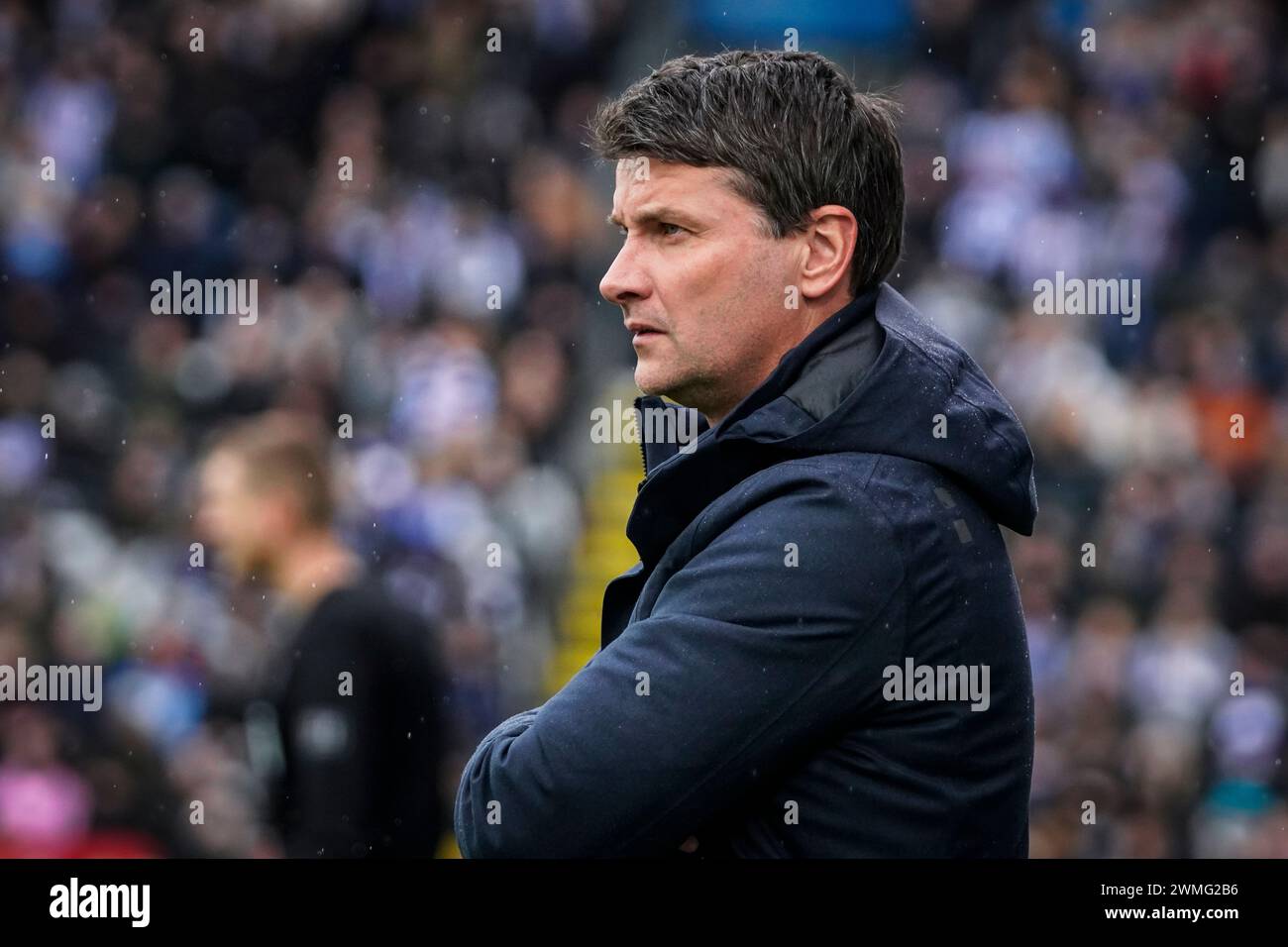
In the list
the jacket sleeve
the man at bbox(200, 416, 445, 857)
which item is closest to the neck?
the man at bbox(200, 416, 445, 857)

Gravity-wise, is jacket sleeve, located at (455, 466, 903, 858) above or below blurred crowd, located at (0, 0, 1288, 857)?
below

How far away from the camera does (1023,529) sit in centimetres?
174

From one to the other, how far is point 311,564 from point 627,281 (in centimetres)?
206

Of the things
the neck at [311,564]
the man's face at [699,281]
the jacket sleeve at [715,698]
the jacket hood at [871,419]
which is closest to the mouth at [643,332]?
the man's face at [699,281]

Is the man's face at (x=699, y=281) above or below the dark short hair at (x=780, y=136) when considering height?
below

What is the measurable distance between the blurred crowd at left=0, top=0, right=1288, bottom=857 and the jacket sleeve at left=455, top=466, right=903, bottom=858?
4.02 m

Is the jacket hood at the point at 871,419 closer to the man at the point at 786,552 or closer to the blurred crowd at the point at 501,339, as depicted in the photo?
the man at the point at 786,552

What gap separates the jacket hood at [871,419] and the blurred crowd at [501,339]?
391cm

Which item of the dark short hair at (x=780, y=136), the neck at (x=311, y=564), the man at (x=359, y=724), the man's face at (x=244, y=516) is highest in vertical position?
the dark short hair at (x=780, y=136)

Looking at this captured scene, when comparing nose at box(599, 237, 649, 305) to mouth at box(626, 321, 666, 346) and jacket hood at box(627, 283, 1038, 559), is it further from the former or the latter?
jacket hood at box(627, 283, 1038, 559)

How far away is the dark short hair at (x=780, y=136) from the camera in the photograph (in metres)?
1.80

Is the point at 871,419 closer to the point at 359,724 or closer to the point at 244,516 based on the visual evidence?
the point at 359,724

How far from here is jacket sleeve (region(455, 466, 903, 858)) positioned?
1553 mm
